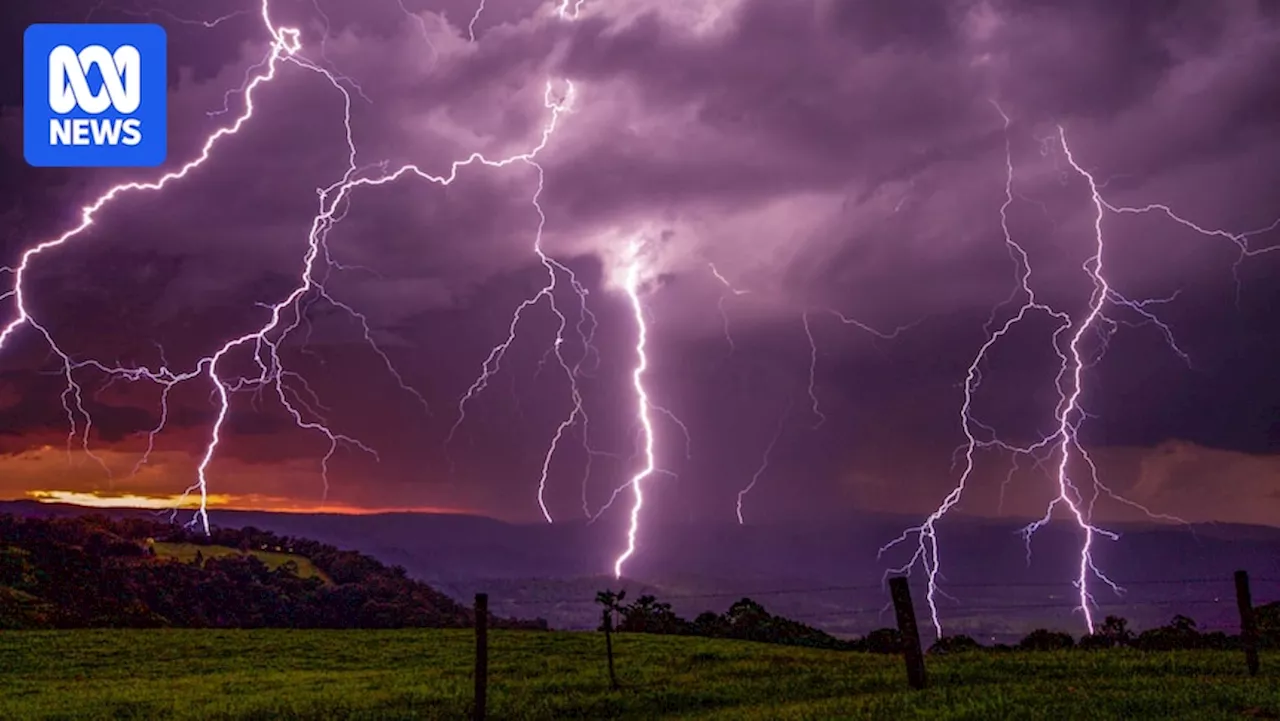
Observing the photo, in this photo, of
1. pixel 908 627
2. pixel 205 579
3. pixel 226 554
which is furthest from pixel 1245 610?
pixel 226 554

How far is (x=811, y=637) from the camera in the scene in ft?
103

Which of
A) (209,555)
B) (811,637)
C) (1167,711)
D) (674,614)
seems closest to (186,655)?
(674,614)

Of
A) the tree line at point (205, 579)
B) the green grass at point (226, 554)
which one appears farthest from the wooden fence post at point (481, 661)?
the green grass at point (226, 554)

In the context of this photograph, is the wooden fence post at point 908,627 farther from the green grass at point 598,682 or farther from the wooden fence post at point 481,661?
the wooden fence post at point 481,661

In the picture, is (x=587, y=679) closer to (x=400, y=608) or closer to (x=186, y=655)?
(x=186, y=655)

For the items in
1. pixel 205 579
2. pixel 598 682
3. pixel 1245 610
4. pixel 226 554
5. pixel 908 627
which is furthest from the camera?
pixel 226 554

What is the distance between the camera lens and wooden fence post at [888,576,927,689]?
608 inches

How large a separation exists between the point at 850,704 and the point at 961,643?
1227cm

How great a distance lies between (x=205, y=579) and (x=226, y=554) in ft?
10.5

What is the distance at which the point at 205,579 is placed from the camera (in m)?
55.4

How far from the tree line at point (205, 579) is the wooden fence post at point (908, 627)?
1285 inches

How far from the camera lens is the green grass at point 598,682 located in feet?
44.8

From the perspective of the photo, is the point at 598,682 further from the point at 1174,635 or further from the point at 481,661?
the point at 1174,635

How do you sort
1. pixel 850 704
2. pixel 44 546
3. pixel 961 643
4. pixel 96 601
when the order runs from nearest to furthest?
pixel 850 704 → pixel 961 643 → pixel 96 601 → pixel 44 546
